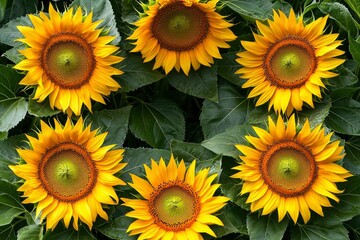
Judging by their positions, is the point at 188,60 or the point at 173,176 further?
the point at 188,60

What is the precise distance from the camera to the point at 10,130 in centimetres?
238

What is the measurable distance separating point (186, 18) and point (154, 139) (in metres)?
0.37

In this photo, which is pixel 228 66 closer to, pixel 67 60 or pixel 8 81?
pixel 67 60

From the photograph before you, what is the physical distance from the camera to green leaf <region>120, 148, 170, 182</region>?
7.12ft

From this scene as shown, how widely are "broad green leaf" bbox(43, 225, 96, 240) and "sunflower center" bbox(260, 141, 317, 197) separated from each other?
502 millimetres

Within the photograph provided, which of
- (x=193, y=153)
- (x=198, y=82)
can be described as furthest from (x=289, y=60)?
(x=193, y=153)

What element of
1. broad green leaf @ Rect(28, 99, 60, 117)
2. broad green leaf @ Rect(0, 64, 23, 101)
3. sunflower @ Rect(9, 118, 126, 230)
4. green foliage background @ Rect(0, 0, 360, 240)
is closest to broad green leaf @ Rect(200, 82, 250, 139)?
green foliage background @ Rect(0, 0, 360, 240)

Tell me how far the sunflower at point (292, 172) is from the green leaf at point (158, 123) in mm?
310

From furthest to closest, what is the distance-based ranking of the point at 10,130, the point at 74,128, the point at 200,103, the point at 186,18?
1. the point at 200,103
2. the point at 10,130
3. the point at 186,18
4. the point at 74,128

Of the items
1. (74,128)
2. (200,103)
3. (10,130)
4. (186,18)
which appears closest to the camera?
(74,128)

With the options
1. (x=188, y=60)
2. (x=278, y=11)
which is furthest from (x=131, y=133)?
(x=278, y=11)

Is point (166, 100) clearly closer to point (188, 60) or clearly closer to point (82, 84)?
point (188, 60)

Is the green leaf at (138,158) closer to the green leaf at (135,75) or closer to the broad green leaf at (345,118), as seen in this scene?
the green leaf at (135,75)

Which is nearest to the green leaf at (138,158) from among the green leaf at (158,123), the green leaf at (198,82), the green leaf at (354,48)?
the green leaf at (158,123)
